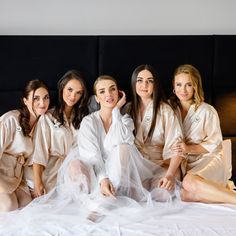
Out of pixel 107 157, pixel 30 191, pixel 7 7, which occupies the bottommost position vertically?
pixel 30 191

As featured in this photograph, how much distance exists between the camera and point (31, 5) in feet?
8.44

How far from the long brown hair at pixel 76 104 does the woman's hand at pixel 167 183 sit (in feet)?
2.10

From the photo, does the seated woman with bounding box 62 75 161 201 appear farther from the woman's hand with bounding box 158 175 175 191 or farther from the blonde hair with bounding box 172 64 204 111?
the blonde hair with bounding box 172 64 204 111

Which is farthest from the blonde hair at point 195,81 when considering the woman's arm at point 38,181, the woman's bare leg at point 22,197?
the woman's bare leg at point 22,197

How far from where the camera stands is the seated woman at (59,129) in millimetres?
2182

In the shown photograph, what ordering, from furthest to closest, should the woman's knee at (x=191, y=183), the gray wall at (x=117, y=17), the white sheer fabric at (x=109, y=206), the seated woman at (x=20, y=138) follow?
the gray wall at (x=117, y=17), the seated woman at (x=20, y=138), the woman's knee at (x=191, y=183), the white sheer fabric at (x=109, y=206)

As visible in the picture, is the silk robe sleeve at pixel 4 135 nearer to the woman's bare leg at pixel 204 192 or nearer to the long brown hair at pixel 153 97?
the long brown hair at pixel 153 97

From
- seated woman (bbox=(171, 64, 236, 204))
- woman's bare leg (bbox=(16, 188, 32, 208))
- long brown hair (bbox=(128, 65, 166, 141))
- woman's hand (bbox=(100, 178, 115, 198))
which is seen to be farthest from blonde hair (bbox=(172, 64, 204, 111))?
woman's bare leg (bbox=(16, 188, 32, 208))

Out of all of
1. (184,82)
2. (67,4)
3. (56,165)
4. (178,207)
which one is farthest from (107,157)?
(67,4)

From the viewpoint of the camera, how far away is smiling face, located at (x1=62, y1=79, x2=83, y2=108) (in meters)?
2.26

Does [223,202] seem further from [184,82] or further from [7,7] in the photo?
[7,7]

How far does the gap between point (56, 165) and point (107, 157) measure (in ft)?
1.19

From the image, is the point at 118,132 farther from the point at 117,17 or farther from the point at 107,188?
the point at 117,17

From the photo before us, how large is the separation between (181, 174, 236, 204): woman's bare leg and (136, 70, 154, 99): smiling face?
58 cm
